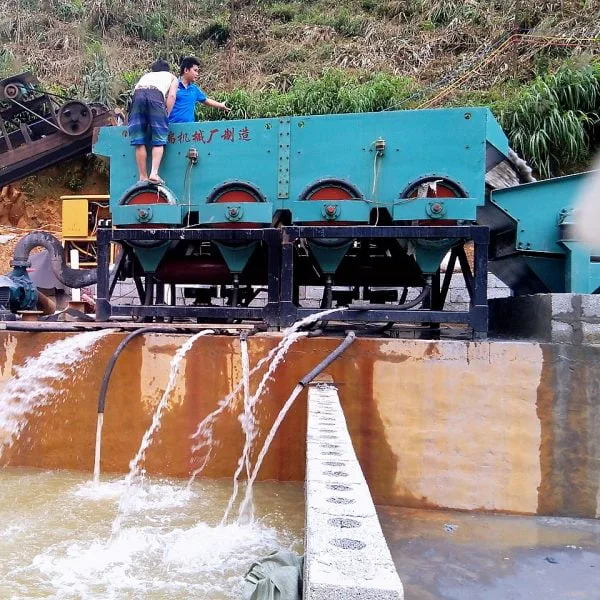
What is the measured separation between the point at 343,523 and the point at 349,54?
682 inches

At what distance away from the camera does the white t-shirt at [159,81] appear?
4.90m

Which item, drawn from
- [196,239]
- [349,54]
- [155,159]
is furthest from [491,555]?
[349,54]

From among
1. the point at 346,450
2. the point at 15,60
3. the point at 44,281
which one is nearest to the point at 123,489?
the point at 346,450

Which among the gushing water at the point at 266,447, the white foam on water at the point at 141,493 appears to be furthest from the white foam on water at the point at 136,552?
the gushing water at the point at 266,447

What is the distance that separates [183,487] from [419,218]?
2638 millimetres

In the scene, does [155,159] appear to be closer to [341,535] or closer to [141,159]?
[141,159]

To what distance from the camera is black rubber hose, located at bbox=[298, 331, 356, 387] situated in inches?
143

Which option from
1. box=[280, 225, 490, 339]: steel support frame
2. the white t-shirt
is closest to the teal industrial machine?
box=[280, 225, 490, 339]: steel support frame

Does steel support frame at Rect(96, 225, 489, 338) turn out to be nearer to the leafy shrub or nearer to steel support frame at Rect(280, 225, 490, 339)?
steel support frame at Rect(280, 225, 490, 339)

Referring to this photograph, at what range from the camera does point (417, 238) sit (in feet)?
14.4

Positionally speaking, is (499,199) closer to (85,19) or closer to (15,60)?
(15,60)

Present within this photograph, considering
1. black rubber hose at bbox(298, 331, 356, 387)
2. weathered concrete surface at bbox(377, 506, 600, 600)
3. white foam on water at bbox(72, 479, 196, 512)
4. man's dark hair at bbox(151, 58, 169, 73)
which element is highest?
man's dark hair at bbox(151, 58, 169, 73)

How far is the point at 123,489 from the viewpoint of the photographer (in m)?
3.90

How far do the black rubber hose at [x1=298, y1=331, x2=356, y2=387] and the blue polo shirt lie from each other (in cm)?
267
